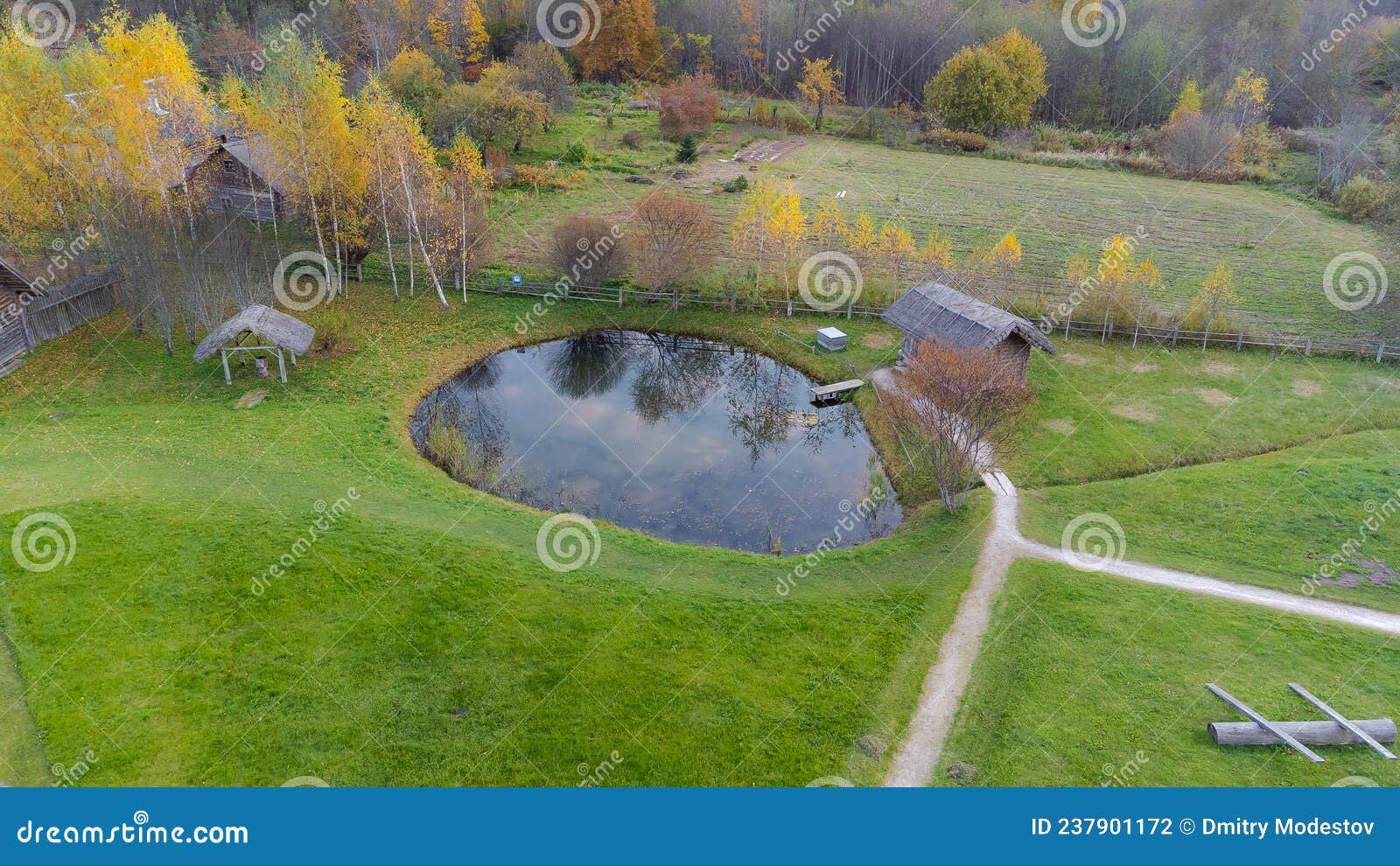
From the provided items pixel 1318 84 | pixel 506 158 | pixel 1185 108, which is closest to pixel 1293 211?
pixel 1185 108

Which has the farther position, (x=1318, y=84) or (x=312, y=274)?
(x=1318, y=84)

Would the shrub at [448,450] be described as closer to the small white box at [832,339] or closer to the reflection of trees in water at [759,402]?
the reflection of trees in water at [759,402]

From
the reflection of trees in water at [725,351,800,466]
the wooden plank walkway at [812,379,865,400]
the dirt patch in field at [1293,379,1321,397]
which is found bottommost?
the reflection of trees in water at [725,351,800,466]

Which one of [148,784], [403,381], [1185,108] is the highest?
[1185,108]

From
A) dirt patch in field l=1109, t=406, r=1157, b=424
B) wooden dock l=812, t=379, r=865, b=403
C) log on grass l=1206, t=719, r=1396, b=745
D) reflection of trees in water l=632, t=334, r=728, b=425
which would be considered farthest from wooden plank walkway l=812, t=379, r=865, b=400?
log on grass l=1206, t=719, r=1396, b=745

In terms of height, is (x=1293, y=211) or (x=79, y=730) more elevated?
(x=1293, y=211)

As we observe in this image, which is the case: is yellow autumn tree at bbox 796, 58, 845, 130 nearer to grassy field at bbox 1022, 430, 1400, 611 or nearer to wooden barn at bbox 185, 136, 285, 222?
wooden barn at bbox 185, 136, 285, 222

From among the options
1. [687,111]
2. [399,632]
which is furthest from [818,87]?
[399,632]

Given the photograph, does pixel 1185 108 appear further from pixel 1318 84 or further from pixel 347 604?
pixel 347 604
